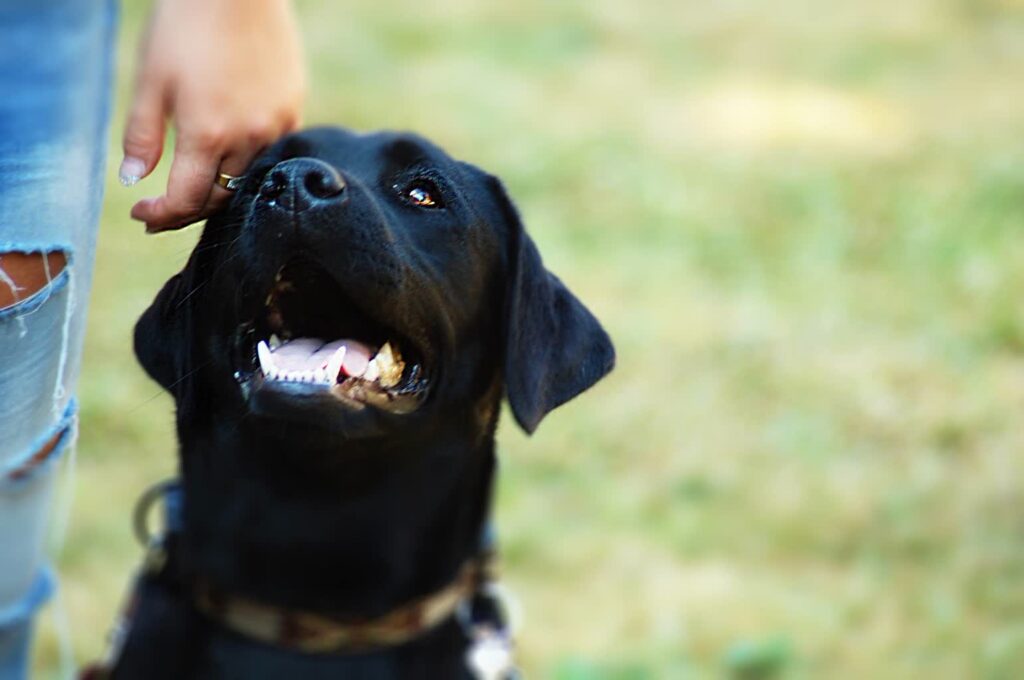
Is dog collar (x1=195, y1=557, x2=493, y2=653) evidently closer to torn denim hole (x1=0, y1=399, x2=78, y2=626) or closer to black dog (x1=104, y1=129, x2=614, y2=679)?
black dog (x1=104, y1=129, x2=614, y2=679)

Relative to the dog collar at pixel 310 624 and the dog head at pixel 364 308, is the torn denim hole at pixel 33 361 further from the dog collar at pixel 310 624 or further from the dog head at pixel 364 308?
the dog collar at pixel 310 624

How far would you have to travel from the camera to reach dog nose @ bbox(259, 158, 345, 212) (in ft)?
6.19

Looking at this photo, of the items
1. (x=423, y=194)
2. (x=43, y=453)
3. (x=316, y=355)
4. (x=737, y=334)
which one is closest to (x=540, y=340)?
(x=423, y=194)

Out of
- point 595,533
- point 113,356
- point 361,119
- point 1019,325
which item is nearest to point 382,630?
point 595,533

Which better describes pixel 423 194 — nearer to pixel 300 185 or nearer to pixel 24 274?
pixel 300 185

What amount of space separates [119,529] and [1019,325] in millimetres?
3239

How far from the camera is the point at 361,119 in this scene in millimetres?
7465

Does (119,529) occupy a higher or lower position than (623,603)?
lower

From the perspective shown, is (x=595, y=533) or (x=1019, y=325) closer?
(x=595, y=533)

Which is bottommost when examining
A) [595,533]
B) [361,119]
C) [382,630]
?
[361,119]

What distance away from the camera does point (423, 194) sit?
220cm

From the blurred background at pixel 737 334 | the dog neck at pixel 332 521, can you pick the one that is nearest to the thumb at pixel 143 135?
the blurred background at pixel 737 334

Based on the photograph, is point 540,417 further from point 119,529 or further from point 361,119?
point 361,119

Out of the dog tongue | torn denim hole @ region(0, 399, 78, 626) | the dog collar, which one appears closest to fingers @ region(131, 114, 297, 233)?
the dog tongue
